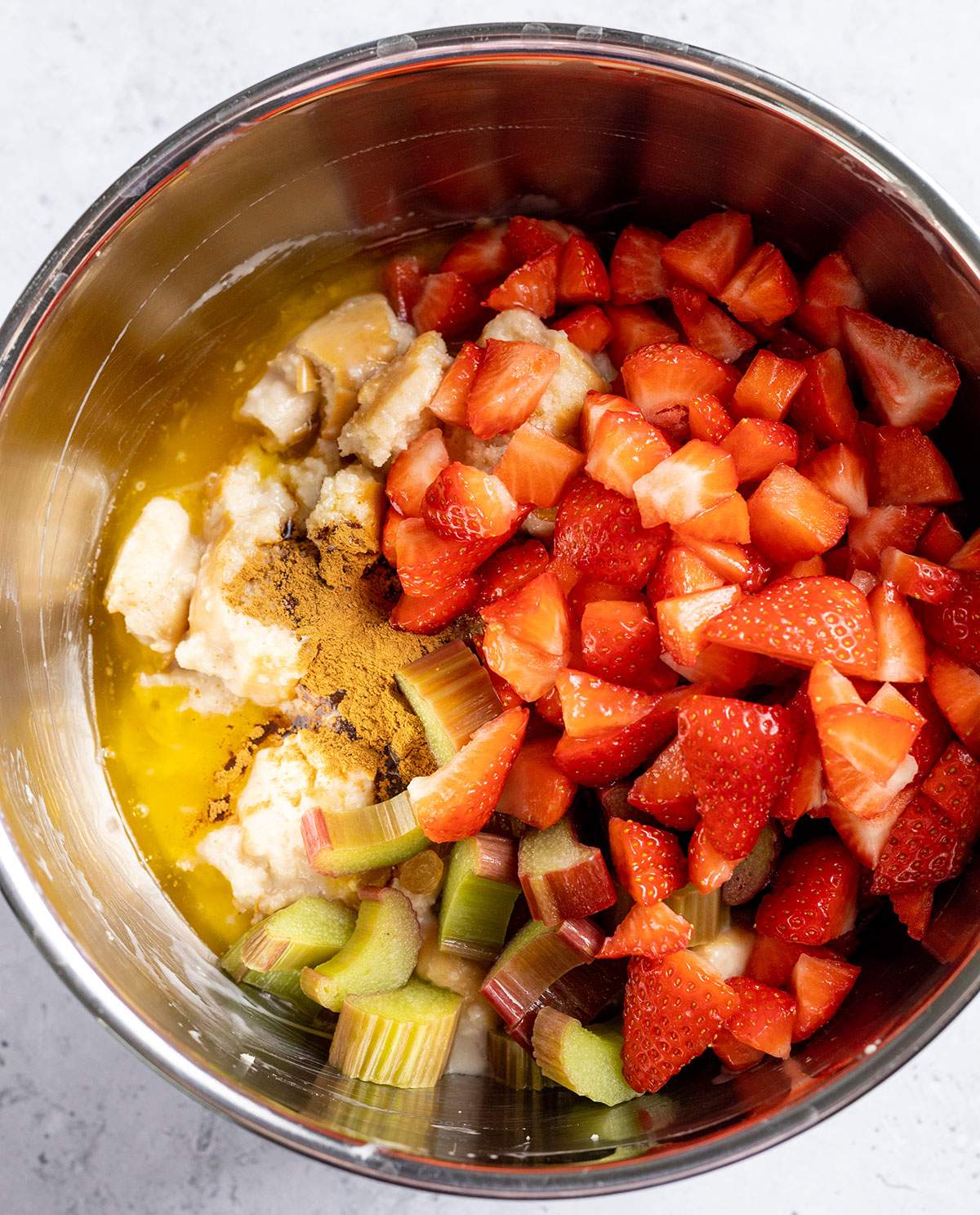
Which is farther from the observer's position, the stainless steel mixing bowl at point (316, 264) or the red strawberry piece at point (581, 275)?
the red strawberry piece at point (581, 275)

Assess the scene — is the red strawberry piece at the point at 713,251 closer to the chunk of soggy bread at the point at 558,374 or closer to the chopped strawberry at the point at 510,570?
the chunk of soggy bread at the point at 558,374

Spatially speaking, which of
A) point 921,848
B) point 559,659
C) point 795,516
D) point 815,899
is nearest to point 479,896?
point 559,659

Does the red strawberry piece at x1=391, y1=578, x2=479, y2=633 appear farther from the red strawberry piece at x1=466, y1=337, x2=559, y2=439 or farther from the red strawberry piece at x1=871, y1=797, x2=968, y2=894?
the red strawberry piece at x1=871, y1=797, x2=968, y2=894

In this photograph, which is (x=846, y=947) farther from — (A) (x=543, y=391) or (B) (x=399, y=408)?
(B) (x=399, y=408)

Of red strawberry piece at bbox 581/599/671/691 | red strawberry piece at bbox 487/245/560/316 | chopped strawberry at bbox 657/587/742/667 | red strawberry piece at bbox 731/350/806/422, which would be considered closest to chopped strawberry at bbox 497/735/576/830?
red strawberry piece at bbox 581/599/671/691

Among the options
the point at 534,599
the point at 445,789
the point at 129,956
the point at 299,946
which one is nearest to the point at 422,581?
the point at 534,599

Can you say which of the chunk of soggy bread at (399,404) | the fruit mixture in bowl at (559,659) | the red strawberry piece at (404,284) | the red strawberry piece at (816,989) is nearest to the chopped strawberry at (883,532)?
the fruit mixture in bowl at (559,659)
